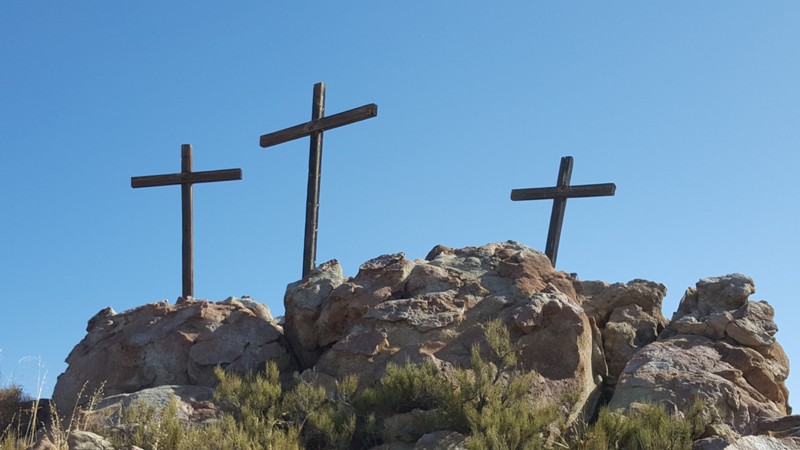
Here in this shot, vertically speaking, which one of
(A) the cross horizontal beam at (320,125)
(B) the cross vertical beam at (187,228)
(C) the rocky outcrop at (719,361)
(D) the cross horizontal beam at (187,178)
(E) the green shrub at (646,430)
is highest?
(A) the cross horizontal beam at (320,125)

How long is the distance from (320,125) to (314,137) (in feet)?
0.87

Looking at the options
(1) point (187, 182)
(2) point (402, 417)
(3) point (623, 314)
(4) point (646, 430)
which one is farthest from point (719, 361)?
(1) point (187, 182)

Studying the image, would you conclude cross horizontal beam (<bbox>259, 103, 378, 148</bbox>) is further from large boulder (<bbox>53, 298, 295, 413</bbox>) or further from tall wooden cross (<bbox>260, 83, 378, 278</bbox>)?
large boulder (<bbox>53, 298, 295, 413</bbox>)

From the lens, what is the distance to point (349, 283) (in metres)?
12.7

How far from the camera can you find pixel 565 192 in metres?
18.2

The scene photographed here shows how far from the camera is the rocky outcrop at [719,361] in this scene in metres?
10.1

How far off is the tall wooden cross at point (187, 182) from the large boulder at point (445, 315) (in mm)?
4555

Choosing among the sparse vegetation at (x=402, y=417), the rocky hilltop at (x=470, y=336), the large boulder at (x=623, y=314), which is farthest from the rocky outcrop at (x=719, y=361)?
the sparse vegetation at (x=402, y=417)

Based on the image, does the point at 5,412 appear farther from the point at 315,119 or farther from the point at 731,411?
the point at 731,411

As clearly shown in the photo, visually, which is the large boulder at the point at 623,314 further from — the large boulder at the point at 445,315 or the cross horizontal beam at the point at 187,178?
the cross horizontal beam at the point at 187,178

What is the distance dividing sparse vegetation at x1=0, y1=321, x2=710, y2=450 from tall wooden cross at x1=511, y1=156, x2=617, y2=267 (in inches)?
279

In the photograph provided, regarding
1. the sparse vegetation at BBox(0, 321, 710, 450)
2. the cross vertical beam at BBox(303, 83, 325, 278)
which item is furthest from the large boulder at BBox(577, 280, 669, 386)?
the cross vertical beam at BBox(303, 83, 325, 278)

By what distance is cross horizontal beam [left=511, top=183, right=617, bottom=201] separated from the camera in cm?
1786

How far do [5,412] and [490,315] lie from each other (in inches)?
263
